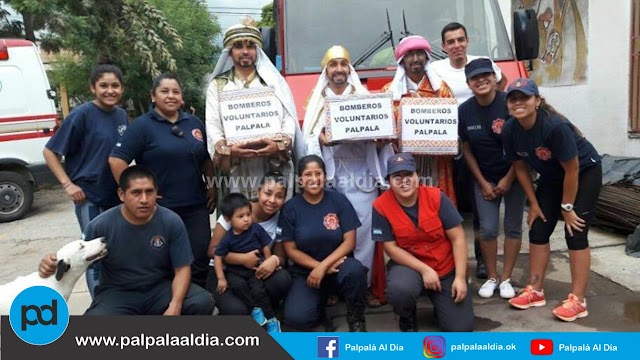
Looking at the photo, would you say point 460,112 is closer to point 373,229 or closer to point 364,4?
point 373,229

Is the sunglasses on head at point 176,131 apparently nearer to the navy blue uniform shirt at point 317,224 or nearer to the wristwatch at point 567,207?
the navy blue uniform shirt at point 317,224

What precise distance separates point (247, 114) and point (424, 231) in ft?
4.60

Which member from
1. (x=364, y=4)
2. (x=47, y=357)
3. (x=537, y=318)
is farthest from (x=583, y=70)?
(x=47, y=357)

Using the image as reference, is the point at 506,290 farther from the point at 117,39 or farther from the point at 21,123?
the point at 117,39

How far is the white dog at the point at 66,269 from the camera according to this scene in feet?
10.2

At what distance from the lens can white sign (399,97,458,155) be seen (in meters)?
3.79

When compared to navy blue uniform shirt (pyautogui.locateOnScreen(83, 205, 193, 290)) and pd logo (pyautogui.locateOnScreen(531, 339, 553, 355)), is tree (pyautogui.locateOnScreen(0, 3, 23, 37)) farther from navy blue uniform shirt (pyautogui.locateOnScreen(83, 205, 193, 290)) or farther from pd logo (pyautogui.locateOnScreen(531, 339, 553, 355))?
pd logo (pyautogui.locateOnScreen(531, 339, 553, 355))

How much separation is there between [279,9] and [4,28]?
470 inches

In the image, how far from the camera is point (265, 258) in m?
3.71

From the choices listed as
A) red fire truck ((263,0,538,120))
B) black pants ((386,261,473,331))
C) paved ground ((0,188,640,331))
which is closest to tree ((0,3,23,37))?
paved ground ((0,188,640,331))

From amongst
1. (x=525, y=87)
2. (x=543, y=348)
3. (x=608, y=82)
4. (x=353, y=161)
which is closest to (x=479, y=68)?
(x=525, y=87)

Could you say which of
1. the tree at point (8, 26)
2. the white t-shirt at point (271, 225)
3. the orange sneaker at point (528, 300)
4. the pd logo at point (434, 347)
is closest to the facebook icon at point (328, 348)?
the pd logo at point (434, 347)

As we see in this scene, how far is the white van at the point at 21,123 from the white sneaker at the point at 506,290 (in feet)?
23.6

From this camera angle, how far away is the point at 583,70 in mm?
8688
